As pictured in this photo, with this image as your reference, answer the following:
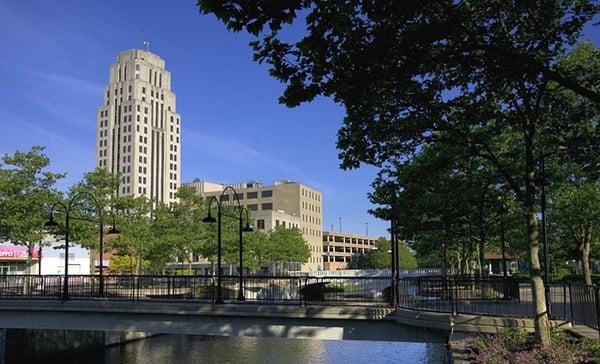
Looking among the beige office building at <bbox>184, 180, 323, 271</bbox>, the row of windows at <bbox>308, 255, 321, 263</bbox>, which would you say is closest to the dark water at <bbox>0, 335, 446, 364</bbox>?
the beige office building at <bbox>184, 180, 323, 271</bbox>

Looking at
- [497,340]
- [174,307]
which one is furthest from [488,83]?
[174,307]

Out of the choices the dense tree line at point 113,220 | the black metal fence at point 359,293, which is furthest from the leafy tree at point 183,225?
the black metal fence at point 359,293

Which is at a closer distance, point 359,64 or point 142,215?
point 359,64

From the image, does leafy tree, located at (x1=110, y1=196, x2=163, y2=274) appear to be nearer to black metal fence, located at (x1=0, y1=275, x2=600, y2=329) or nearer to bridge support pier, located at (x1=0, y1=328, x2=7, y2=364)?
bridge support pier, located at (x1=0, y1=328, x2=7, y2=364)

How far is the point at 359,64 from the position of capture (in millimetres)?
9289

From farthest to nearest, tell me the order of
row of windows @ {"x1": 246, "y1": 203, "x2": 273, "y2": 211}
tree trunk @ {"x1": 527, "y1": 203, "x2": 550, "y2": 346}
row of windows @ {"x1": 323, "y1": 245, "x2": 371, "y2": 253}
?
row of windows @ {"x1": 323, "y1": 245, "x2": 371, "y2": 253}
row of windows @ {"x1": 246, "y1": 203, "x2": 273, "y2": 211}
tree trunk @ {"x1": 527, "y1": 203, "x2": 550, "y2": 346}

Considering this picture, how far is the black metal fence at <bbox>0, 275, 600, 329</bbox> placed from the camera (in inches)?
721

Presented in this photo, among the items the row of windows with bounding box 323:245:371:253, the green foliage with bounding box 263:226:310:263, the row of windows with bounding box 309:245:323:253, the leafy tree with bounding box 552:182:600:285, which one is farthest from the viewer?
the row of windows with bounding box 323:245:371:253

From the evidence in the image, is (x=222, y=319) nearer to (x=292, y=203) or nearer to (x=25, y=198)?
(x=25, y=198)

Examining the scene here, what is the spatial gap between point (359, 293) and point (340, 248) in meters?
150

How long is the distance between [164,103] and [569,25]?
171419 millimetres

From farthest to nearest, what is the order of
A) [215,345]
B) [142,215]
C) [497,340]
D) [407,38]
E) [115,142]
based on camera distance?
[115,142], [142,215], [215,345], [497,340], [407,38]

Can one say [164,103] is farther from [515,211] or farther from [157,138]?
[515,211]

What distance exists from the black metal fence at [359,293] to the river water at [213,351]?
20.9 ft
